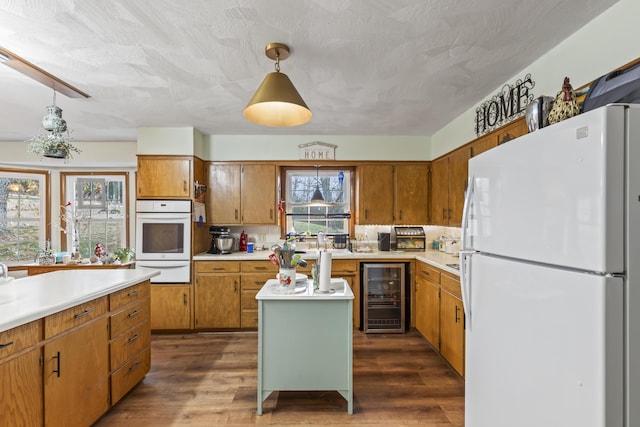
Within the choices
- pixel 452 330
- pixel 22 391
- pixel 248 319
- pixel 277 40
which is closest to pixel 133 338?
pixel 22 391

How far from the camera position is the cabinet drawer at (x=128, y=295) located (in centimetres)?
208

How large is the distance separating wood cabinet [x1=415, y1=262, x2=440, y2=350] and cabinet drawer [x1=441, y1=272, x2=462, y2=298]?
0.15 metres

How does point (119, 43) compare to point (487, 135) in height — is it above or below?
above

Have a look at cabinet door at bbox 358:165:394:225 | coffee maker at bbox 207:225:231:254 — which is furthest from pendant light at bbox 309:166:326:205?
coffee maker at bbox 207:225:231:254

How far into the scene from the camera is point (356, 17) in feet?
5.36

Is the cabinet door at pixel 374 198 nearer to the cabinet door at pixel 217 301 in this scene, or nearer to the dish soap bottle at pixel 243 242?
the dish soap bottle at pixel 243 242

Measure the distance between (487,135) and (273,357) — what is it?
2.55 meters

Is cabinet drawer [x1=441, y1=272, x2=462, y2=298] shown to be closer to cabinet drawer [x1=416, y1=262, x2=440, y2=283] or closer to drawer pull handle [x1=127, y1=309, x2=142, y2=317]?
cabinet drawer [x1=416, y1=262, x2=440, y2=283]

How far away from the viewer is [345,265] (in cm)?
370

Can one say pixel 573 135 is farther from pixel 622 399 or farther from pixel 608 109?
pixel 622 399

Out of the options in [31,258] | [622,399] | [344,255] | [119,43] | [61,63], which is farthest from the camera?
[31,258]

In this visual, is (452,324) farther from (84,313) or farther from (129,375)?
(84,313)

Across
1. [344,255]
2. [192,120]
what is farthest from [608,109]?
[192,120]

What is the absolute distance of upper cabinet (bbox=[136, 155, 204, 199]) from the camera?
3.64 metres
